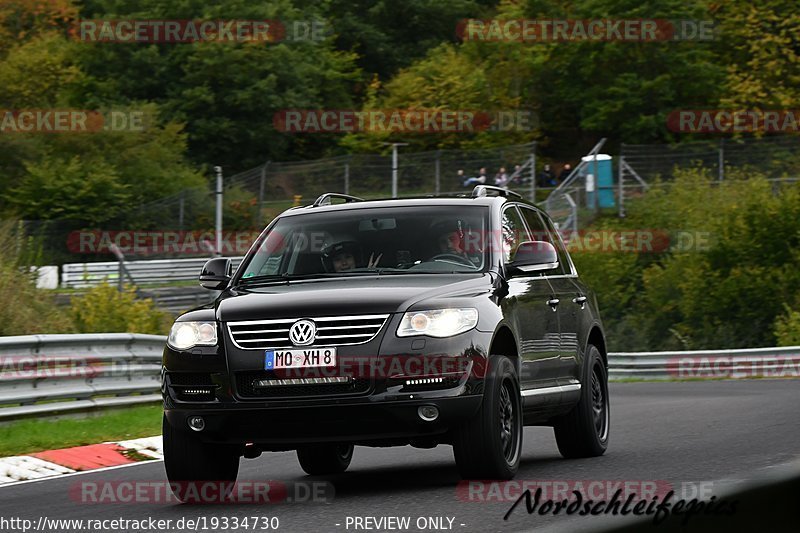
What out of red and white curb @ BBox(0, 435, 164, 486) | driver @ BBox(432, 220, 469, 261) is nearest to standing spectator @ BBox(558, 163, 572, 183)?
red and white curb @ BBox(0, 435, 164, 486)

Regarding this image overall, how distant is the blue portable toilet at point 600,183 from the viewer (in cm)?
5417

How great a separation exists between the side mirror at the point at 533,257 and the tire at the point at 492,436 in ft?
2.60

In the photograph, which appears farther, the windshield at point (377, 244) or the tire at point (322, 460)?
the tire at point (322, 460)

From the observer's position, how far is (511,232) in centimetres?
1042

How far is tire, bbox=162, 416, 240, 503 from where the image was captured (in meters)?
8.79

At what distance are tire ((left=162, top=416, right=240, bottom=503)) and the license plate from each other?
2.22ft

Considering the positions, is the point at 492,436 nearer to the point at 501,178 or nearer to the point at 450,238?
the point at 450,238

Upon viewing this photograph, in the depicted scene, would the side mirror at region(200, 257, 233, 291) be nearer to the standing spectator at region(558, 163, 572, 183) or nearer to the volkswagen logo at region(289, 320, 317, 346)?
the volkswagen logo at region(289, 320, 317, 346)

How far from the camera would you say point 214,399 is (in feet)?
28.1

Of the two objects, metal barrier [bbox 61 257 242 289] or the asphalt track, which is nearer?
the asphalt track

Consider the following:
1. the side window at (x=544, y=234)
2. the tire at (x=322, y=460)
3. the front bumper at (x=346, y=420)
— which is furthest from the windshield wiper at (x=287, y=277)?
the side window at (x=544, y=234)

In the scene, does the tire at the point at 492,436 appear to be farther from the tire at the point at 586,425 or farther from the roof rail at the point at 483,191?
the tire at the point at 586,425

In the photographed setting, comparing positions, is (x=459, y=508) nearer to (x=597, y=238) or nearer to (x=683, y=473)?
(x=683, y=473)

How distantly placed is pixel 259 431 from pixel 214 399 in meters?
0.31
